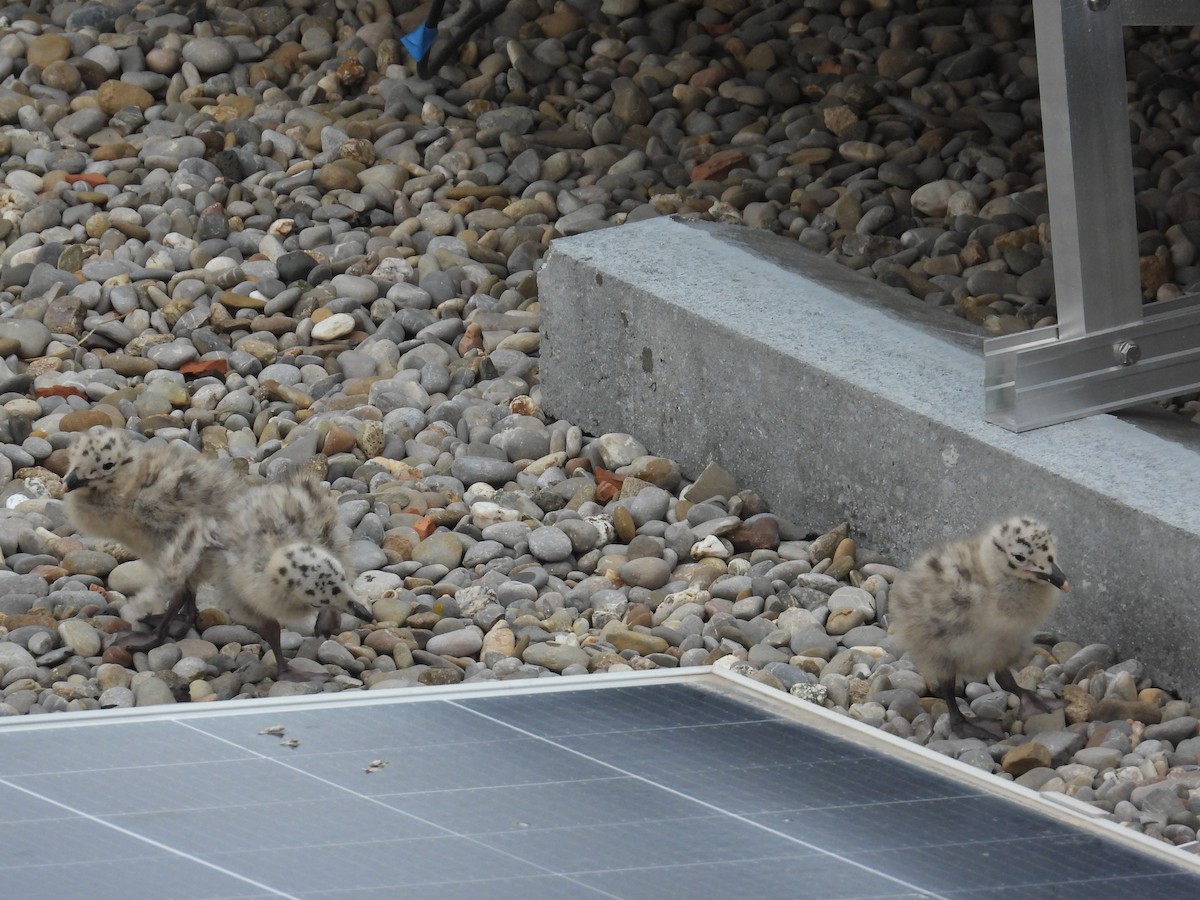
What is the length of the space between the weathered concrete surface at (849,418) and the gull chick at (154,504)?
1539 millimetres

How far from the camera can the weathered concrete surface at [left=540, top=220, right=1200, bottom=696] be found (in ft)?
14.3

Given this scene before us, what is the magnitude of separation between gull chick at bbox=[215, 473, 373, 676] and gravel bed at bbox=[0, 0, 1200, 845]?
178 mm

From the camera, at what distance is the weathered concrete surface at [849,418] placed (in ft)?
14.3

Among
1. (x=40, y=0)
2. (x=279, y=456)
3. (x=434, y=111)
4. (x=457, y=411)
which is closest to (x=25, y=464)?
(x=279, y=456)

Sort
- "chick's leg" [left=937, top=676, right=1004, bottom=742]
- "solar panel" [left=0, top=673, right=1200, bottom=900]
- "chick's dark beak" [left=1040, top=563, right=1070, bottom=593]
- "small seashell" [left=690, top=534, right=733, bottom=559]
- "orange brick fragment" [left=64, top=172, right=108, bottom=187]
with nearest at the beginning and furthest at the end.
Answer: "solar panel" [left=0, top=673, right=1200, bottom=900] → "chick's dark beak" [left=1040, top=563, right=1070, bottom=593] → "chick's leg" [left=937, top=676, right=1004, bottom=742] → "small seashell" [left=690, top=534, right=733, bottom=559] → "orange brick fragment" [left=64, top=172, right=108, bottom=187]

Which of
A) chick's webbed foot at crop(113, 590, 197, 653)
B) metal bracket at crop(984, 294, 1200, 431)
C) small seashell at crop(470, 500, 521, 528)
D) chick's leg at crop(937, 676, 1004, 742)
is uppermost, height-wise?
metal bracket at crop(984, 294, 1200, 431)

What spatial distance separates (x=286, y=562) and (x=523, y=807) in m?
2.00

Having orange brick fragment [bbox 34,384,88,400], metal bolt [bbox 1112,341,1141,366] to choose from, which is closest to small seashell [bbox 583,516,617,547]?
metal bolt [bbox 1112,341,1141,366]

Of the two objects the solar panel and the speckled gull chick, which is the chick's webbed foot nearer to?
the speckled gull chick

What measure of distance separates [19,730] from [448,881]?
0.77 m

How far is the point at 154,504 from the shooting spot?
4.68 meters

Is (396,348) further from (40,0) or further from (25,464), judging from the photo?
(40,0)

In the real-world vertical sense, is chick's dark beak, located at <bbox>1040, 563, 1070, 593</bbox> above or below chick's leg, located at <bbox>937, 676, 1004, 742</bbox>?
above

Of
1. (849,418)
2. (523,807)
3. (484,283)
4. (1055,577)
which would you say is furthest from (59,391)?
(523,807)
